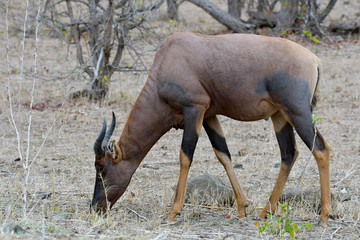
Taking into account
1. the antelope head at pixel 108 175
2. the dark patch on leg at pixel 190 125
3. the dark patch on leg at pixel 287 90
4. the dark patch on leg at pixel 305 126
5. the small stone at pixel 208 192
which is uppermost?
the dark patch on leg at pixel 287 90

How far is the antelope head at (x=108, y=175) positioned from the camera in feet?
20.3

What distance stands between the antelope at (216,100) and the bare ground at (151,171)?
1.10ft

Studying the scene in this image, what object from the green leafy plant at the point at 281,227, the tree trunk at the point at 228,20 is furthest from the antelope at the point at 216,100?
the tree trunk at the point at 228,20

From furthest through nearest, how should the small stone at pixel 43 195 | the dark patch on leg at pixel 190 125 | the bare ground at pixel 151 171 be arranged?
the small stone at pixel 43 195, the dark patch on leg at pixel 190 125, the bare ground at pixel 151 171

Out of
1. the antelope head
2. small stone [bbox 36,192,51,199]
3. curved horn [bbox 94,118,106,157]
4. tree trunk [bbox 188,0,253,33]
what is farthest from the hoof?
tree trunk [bbox 188,0,253,33]

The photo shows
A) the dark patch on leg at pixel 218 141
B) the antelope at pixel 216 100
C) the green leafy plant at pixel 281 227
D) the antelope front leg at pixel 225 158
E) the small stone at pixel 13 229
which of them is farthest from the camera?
the dark patch on leg at pixel 218 141

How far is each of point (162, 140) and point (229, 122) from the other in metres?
1.69

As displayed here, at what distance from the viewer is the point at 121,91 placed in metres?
12.5

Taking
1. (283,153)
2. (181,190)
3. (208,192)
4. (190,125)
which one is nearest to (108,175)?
(181,190)

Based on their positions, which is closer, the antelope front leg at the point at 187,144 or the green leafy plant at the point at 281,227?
the green leafy plant at the point at 281,227

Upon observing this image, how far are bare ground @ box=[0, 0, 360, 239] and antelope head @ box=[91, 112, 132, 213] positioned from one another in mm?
200

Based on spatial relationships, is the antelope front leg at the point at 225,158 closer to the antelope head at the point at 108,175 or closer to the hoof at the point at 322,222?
the hoof at the point at 322,222

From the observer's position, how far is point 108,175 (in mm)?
6297

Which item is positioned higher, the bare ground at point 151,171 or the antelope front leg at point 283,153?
the antelope front leg at point 283,153
